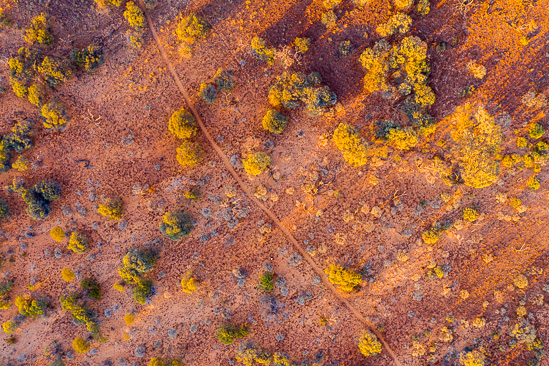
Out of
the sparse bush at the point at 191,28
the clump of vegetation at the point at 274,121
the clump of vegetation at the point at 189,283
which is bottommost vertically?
the clump of vegetation at the point at 189,283

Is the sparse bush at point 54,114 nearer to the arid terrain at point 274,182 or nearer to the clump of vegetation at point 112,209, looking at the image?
the arid terrain at point 274,182

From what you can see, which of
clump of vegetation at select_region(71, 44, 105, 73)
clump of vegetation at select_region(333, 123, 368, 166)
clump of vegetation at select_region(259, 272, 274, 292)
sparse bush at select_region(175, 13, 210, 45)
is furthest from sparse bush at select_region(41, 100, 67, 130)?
clump of vegetation at select_region(333, 123, 368, 166)

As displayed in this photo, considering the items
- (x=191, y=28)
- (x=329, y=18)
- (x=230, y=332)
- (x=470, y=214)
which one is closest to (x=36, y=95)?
(x=191, y=28)

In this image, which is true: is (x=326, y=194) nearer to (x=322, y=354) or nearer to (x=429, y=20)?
(x=322, y=354)

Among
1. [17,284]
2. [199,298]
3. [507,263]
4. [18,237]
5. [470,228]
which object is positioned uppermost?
[18,237]

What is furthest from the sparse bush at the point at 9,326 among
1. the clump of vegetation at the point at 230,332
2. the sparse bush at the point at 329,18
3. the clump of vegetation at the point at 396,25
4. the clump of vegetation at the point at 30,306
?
the clump of vegetation at the point at 396,25

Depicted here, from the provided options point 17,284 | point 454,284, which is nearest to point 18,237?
point 17,284
